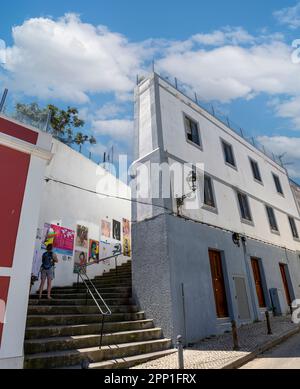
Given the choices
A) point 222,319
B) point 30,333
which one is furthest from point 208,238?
point 30,333

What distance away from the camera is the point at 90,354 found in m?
5.59

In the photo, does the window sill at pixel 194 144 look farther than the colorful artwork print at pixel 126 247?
No

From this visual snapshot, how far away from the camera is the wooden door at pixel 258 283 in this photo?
Result: 41.5 ft

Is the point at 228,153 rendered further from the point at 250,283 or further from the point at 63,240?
the point at 63,240

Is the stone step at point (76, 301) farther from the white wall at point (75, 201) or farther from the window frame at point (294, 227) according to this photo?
the window frame at point (294, 227)

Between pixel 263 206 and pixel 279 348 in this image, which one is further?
pixel 263 206

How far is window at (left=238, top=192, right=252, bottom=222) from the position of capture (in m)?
13.9

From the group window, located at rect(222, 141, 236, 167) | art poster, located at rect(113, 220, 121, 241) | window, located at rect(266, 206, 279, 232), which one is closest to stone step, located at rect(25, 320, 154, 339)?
art poster, located at rect(113, 220, 121, 241)

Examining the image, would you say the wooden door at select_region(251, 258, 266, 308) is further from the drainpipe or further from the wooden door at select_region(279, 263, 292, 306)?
the wooden door at select_region(279, 263, 292, 306)

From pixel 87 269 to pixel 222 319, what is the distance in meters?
6.12

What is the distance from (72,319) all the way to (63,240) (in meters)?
5.22

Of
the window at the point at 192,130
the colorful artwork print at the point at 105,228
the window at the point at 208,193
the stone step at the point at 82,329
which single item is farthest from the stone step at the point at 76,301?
the window at the point at 192,130

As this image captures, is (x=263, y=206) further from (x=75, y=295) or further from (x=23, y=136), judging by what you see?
(x=23, y=136)
